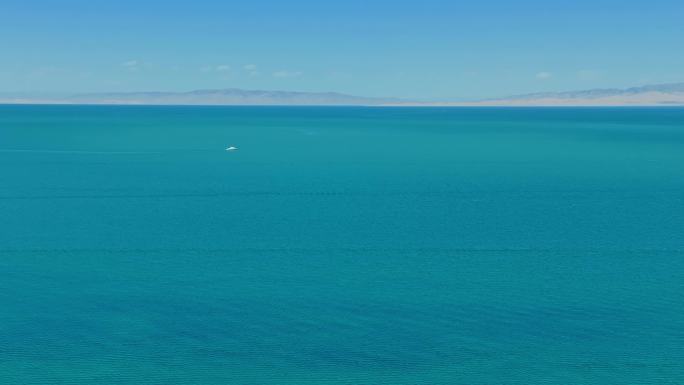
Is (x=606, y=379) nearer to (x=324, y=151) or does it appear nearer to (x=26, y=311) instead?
(x=26, y=311)

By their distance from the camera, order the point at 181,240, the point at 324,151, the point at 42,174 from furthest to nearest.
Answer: the point at 324,151 → the point at 42,174 → the point at 181,240

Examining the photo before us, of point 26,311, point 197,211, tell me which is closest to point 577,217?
point 197,211

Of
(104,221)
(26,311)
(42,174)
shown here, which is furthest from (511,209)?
(42,174)

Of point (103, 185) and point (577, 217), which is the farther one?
point (103, 185)

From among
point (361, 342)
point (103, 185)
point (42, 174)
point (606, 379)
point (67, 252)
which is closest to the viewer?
point (606, 379)

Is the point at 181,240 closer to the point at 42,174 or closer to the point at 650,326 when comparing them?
the point at 650,326

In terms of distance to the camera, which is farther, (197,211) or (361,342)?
(197,211)
